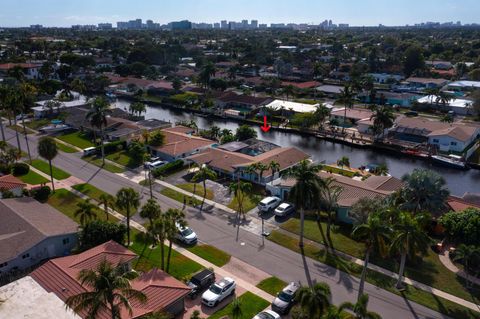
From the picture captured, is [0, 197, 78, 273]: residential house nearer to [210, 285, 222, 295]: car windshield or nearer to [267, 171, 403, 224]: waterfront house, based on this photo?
[210, 285, 222, 295]: car windshield

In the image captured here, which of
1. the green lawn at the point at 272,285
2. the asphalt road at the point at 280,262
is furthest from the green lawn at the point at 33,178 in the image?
the green lawn at the point at 272,285

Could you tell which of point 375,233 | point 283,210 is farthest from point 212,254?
point 375,233

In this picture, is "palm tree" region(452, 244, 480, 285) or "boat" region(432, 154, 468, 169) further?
"boat" region(432, 154, 468, 169)

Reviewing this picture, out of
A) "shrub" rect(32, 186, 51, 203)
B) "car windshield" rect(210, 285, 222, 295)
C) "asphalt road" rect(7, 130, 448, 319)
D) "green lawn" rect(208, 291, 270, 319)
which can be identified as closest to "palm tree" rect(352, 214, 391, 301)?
"asphalt road" rect(7, 130, 448, 319)

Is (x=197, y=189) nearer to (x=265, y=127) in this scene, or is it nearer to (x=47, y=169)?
(x=47, y=169)

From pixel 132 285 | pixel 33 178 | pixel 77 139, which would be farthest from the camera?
pixel 77 139

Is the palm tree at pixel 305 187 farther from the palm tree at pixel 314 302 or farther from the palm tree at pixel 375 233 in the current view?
the palm tree at pixel 314 302
